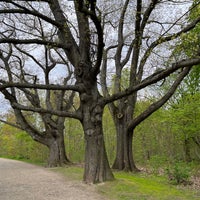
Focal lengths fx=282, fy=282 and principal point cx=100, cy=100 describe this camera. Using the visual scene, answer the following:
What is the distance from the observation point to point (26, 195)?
294 inches

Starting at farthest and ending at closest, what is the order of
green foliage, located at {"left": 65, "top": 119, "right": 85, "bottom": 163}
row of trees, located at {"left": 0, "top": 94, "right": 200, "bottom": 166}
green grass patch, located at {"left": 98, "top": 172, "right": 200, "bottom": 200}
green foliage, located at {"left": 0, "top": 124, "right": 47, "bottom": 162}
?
1. green foliage, located at {"left": 65, "top": 119, "right": 85, "bottom": 163}
2. green foliage, located at {"left": 0, "top": 124, "right": 47, "bottom": 162}
3. row of trees, located at {"left": 0, "top": 94, "right": 200, "bottom": 166}
4. green grass patch, located at {"left": 98, "top": 172, "right": 200, "bottom": 200}

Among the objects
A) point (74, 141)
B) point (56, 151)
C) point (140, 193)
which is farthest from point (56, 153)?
point (140, 193)

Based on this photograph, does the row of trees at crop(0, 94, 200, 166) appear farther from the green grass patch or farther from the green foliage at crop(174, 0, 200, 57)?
the green foliage at crop(174, 0, 200, 57)

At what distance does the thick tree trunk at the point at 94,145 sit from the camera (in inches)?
370

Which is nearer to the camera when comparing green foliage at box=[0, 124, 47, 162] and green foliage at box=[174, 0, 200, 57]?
green foliage at box=[174, 0, 200, 57]

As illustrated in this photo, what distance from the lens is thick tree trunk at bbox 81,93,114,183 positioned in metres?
9.39

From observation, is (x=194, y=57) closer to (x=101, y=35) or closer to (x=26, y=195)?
(x=101, y=35)

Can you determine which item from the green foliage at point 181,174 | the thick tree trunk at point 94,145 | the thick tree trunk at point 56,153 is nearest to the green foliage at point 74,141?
the thick tree trunk at point 56,153

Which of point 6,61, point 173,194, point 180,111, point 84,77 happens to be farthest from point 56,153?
point 173,194

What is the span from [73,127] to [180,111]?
54.7ft

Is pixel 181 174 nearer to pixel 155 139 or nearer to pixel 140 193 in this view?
pixel 140 193

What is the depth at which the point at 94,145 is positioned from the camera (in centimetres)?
953

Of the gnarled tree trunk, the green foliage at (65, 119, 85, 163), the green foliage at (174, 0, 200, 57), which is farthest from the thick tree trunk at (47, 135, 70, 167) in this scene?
the green foliage at (174, 0, 200, 57)

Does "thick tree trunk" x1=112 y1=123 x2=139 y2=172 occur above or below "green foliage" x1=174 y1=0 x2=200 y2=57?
below
